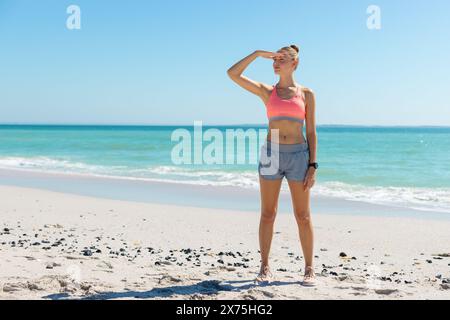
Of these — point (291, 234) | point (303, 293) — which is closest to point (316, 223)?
point (291, 234)

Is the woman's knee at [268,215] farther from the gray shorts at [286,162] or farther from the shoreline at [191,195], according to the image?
the shoreline at [191,195]

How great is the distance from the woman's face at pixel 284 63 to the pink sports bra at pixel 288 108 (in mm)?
222

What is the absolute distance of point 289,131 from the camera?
15.5 ft

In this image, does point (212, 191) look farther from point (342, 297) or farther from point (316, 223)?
point (342, 297)

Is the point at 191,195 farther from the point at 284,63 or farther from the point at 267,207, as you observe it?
the point at 284,63

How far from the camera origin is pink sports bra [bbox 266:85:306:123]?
4.70m

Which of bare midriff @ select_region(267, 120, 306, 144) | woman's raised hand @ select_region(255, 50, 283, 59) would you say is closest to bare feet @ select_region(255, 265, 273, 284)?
bare midriff @ select_region(267, 120, 306, 144)

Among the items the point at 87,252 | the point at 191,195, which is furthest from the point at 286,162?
the point at 191,195

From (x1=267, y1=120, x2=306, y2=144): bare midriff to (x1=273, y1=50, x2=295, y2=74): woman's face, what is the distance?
48cm

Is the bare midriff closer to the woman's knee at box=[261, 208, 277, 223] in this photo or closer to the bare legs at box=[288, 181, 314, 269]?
the bare legs at box=[288, 181, 314, 269]

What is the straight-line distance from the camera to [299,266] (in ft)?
19.1

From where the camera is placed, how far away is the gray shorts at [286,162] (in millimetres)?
4723

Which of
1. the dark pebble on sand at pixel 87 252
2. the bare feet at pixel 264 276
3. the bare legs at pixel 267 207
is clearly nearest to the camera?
the bare legs at pixel 267 207

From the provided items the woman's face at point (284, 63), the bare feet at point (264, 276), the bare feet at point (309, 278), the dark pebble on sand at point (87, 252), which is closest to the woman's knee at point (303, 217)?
the bare feet at point (309, 278)
